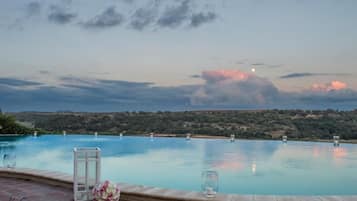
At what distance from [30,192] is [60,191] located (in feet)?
1.43

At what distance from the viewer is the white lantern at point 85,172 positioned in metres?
Answer: 5.36

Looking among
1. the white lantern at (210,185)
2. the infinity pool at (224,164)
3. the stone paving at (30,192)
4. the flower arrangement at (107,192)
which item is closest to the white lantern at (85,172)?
the stone paving at (30,192)

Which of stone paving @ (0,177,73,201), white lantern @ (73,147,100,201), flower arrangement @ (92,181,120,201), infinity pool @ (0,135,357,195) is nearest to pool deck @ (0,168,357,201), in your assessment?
stone paving @ (0,177,73,201)

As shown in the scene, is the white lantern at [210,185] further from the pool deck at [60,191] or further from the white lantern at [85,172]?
the white lantern at [85,172]

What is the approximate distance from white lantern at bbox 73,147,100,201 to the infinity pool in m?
3.33

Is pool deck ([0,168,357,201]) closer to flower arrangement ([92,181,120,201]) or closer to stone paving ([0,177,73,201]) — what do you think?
stone paving ([0,177,73,201])

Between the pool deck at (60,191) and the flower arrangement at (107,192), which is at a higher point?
the flower arrangement at (107,192)

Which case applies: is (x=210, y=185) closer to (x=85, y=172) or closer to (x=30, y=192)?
(x=85, y=172)

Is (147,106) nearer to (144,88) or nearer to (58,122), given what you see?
(144,88)

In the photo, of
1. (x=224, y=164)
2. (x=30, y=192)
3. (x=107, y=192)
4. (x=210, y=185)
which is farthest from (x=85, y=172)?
(x=224, y=164)

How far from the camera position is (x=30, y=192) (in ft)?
19.3

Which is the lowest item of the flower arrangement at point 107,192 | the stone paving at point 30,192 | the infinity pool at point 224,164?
the infinity pool at point 224,164

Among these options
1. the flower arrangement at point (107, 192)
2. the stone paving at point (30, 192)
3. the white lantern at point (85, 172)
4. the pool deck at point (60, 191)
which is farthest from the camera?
the stone paving at point (30, 192)

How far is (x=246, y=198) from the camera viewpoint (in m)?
5.09
